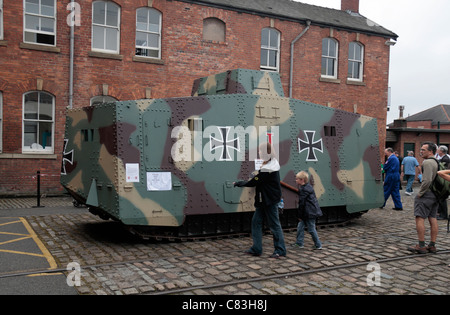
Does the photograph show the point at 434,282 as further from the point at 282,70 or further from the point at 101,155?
Result: the point at 282,70

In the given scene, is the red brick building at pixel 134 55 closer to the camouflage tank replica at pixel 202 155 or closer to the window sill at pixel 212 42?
the window sill at pixel 212 42

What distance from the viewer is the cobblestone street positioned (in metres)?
5.41

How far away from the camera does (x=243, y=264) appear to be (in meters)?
6.47

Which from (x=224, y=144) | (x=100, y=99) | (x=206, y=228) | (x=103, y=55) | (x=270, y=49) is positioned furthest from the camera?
(x=270, y=49)

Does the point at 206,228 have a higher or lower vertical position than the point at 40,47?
lower

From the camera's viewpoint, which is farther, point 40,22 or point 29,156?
point 40,22

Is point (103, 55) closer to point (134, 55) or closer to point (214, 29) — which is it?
point (134, 55)

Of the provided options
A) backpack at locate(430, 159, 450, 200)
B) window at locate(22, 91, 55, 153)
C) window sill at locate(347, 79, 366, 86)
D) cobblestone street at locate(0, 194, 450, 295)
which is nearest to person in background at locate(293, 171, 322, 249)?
cobblestone street at locate(0, 194, 450, 295)

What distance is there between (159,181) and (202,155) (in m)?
0.92

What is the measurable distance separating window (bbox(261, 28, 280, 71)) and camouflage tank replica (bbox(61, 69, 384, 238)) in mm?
9569

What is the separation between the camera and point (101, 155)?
301 inches

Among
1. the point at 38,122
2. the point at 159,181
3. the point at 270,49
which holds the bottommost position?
the point at 159,181

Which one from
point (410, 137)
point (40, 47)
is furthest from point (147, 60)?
point (410, 137)
